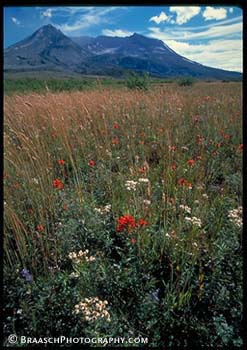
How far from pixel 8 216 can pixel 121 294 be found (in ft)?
2.93

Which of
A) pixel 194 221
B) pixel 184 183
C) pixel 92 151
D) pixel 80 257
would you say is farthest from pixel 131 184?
pixel 92 151

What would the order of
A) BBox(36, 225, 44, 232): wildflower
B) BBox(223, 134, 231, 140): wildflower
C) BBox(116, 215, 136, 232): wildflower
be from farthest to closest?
1. BBox(223, 134, 231, 140): wildflower
2. BBox(36, 225, 44, 232): wildflower
3. BBox(116, 215, 136, 232): wildflower

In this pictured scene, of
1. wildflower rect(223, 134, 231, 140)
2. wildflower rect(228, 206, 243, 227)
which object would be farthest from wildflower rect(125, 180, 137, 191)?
wildflower rect(223, 134, 231, 140)

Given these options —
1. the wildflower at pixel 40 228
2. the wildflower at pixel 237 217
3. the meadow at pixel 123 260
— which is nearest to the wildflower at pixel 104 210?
the meadow at pixel 123 260

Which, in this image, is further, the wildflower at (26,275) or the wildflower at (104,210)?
the wildflower at (104,210)

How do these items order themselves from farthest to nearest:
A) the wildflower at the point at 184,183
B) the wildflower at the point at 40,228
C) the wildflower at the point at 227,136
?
the wildflower at the point at 227,136 < the wildflower at the point at 184,183 < the wildflower at the point at 40,228

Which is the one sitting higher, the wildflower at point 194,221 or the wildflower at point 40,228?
the wildflower at point 194,221

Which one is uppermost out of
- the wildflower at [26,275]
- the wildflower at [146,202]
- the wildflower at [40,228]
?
the wildflower at [146,202]

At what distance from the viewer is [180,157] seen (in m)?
2.94

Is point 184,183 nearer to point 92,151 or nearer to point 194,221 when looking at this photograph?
point 194,221

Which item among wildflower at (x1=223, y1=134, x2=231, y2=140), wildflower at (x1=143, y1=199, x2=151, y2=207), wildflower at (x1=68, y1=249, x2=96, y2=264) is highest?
wildflower at (x1=223, y1=134, x2=231, y2=140)

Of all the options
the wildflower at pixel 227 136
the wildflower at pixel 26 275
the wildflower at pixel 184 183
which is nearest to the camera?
the wildflower at pixel 26 275
